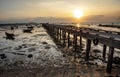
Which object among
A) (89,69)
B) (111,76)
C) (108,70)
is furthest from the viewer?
(89,69)

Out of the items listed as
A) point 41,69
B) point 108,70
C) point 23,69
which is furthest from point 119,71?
point 23,69

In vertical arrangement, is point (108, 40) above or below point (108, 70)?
above

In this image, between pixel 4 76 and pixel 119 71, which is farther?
pixel 119 71

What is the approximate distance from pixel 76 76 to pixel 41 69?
2948mm

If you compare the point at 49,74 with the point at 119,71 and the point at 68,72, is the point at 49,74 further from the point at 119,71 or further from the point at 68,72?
the point at 119,71

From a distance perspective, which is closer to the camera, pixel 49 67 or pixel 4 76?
pixel 4 76

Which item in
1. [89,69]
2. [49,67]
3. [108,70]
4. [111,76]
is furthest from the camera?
[49,67]

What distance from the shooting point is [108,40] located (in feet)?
32.9

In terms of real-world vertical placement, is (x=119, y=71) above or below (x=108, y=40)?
below

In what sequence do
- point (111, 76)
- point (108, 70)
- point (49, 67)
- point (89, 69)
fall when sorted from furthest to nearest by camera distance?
point (49, 67) → point (89, 69) → point (108, 70) → point (111, 76)

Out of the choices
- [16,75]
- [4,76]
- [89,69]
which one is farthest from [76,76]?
[4,76]

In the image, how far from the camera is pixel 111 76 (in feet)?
32.0

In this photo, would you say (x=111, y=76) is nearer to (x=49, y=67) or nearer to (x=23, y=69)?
(x=49, y=67)

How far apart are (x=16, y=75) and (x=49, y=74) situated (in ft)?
7.14
